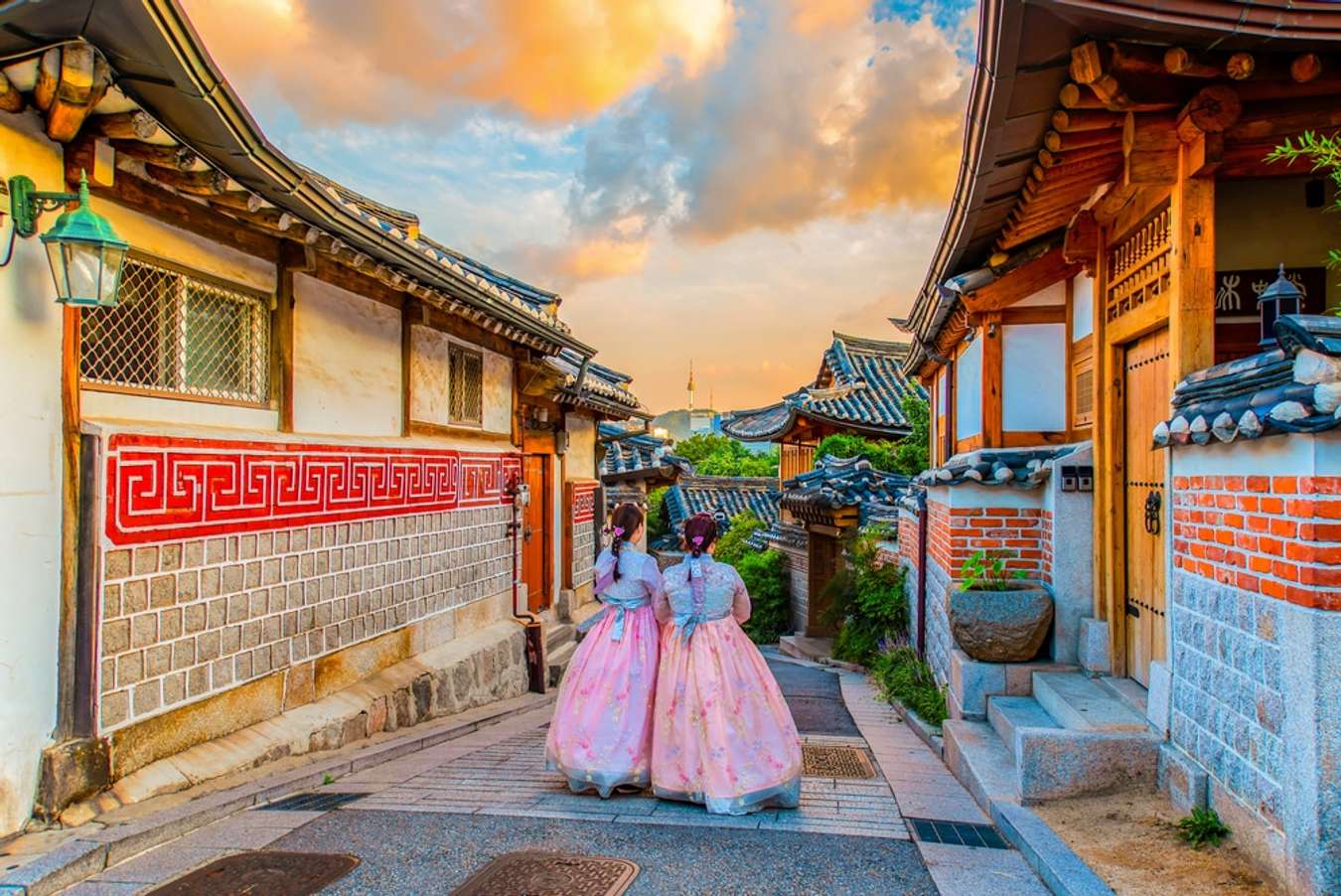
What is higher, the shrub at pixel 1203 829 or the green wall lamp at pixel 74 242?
the green wall lamp at pixel 74 242

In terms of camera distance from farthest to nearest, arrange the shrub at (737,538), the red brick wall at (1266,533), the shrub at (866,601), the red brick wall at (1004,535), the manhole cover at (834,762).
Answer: the shrub at (737,538) < the shrub at (866,601) < the red brick wall at (1004,535) < the manhole cover at (834,762) < the red brick wall at (1266,533)

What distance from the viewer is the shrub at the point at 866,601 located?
1207 cm

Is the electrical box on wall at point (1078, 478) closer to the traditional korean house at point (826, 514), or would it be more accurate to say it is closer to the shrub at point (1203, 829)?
the shrub at point (1203, 829)

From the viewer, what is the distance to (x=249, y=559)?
5785mm

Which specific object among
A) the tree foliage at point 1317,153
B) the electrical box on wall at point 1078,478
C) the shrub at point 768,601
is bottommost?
the shrub at point 768,601

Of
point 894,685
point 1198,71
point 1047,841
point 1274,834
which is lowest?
point 894,685

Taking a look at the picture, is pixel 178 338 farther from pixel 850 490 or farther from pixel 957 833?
pixel 850 490

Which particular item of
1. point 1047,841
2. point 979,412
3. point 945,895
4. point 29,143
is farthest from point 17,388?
point 979,412

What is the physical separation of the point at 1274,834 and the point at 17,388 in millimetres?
5827

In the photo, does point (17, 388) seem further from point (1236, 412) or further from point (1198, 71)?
point (1198, 71)

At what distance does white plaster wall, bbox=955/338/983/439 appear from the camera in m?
8.56

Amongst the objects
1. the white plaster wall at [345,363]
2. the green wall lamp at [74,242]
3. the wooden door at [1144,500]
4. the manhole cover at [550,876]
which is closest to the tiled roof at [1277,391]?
the wooden door at [1144,500]

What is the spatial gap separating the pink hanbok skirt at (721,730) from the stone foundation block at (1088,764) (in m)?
1.35

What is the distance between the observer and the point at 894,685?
30.0 feet
